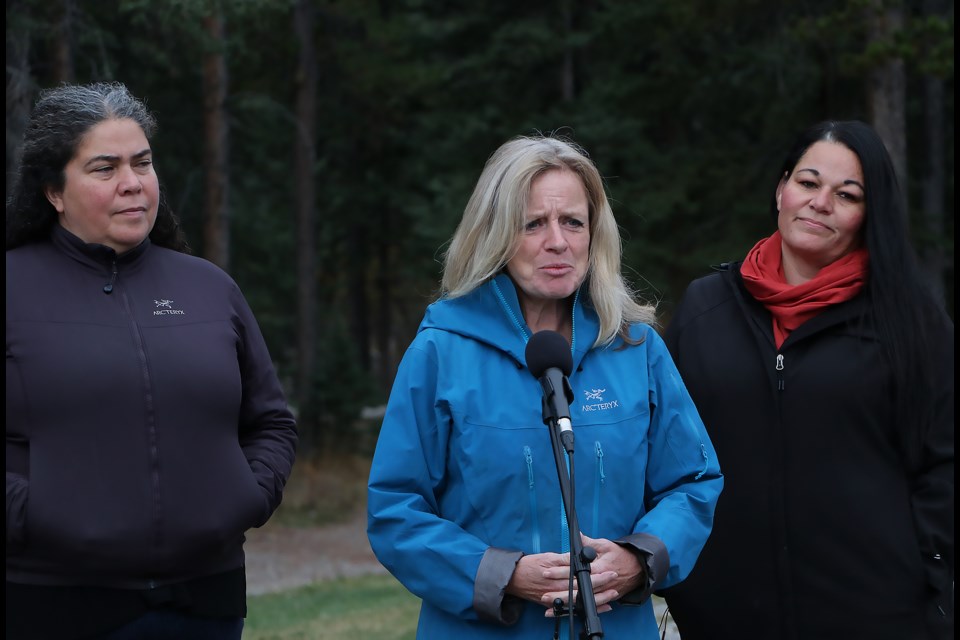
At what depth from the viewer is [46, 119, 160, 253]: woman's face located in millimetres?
3643

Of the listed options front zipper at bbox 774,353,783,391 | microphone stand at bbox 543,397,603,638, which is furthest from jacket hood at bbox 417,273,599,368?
front zipper at bbox 774,353,783,391

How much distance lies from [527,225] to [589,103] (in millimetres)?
17604

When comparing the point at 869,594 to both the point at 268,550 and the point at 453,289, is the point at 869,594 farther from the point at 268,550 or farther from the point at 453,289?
the point at 268,550

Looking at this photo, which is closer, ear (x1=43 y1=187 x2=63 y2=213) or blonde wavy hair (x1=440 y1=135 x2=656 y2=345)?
blonde wavy hair (x1=440 y1=135 x2=656 y2=345)

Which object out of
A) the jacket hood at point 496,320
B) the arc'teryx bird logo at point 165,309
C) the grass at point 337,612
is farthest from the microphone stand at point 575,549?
the grass at point 337,612

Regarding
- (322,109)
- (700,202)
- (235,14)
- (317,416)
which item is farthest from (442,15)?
(235,14)

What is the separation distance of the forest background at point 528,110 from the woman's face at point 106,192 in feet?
39.0

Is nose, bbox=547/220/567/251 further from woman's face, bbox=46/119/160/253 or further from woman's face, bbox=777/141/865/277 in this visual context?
woman's face, bbox=46/119/160/253

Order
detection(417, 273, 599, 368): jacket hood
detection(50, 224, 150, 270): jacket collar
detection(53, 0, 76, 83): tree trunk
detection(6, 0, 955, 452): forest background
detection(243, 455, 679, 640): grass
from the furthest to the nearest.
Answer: detection(6, 0, 955, 452): forest background < detection(53, 0, 76, 83): tree trunk < detection(243, 455, 679, 640): grass < detection(50, 224, 150, 270): jacket collar < detection(417, 273, 599, 368): jacket hood

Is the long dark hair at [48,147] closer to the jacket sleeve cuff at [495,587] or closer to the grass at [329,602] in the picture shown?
the jacket sleeve cuff at [495,587]

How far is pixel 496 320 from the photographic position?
11.7 feet

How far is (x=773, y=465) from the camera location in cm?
411

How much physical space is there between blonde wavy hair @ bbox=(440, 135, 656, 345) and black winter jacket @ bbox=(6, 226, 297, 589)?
0.81 meters

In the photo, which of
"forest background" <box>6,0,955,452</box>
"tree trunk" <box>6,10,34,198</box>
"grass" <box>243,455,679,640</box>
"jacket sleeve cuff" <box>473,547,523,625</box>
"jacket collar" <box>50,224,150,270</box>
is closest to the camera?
"jacket sleeve cuff" <box>473,547,523,625</box>
